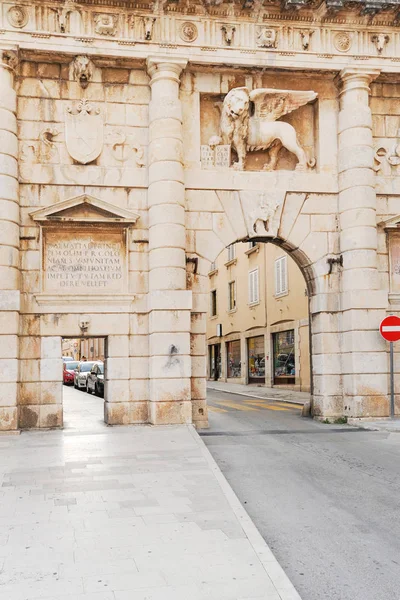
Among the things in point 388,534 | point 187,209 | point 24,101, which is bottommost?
point 388,534

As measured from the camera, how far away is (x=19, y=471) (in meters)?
9.88

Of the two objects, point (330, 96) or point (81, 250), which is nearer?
point (81, 250)

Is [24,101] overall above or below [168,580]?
above

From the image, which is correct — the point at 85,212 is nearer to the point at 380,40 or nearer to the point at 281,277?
the point at 380,40

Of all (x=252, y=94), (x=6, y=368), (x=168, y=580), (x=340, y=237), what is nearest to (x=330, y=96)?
(x=252, y=94)

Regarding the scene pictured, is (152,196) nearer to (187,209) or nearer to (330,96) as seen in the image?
(187,209)

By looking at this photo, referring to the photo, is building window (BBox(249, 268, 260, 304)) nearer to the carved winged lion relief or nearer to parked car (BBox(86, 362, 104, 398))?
parked car (BBox(86, 362, 104, 398))

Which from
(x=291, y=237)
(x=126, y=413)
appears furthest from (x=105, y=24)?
(x=126, y=413)

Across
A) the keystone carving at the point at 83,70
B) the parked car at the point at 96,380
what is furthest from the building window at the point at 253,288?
the keystone carving at the point at 83,70

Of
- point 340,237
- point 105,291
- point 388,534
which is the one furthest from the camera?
point 340,237

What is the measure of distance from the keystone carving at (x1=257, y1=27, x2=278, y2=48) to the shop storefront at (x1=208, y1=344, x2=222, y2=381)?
28393 millimetres

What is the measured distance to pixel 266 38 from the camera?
50.6 feet

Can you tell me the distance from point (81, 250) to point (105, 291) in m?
1.03

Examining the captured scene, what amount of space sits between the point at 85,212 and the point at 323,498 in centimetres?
854
